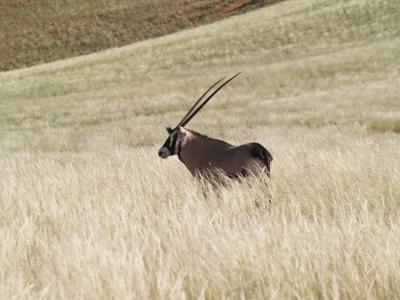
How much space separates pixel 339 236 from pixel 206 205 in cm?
138

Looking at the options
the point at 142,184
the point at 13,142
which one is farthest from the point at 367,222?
the point at 13,142

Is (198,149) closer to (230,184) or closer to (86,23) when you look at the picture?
(230,184)

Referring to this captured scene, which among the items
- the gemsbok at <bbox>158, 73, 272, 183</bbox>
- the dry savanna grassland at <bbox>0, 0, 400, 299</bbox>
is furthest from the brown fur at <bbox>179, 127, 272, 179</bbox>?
the dry savanna grassland at <bbox>0, 0, 400, 299</bbox>

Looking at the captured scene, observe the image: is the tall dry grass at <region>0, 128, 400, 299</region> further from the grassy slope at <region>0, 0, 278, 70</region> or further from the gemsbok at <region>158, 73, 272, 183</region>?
the grassy slope at <region>0, 0, 278, 70</region>

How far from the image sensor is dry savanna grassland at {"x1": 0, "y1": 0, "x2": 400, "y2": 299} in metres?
2.37

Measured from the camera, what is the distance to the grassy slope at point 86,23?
49.0 meters

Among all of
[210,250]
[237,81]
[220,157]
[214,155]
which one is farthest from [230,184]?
[237,81]

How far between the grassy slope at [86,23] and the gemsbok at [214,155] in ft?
144

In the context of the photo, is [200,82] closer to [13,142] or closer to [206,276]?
[13,142]

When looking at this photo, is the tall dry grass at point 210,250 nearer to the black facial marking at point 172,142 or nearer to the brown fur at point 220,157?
the brown fur at point 220,157

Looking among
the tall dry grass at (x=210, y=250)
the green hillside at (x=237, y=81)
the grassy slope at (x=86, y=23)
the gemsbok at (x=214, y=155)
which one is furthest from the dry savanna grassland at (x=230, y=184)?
the grassy slope at (x=86, y=23)

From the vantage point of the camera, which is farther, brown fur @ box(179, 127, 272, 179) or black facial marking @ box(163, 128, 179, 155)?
black facial marking @ box(163, 128, 179, 155)

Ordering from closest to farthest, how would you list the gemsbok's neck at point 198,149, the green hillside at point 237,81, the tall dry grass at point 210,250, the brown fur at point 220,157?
the tall dry grass at point 210,250 < the brown fur at point 220,157 < the gemsbok's neck at point 198,149 < the green hillside at point 237,81

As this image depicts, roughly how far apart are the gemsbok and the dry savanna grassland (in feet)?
0.87
